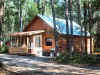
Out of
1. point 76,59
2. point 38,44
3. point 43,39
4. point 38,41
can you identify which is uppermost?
point 43,39

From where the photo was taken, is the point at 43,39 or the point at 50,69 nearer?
the point at 50,69

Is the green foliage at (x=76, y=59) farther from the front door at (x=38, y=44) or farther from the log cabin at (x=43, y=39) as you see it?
the front door at (x=38, y=44)

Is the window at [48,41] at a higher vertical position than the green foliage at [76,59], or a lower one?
higher

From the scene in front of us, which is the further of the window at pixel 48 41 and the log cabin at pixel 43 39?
the window at pixel 48 41

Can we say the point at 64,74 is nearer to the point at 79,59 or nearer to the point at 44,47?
the point at 79,59

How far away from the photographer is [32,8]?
42.2 metres

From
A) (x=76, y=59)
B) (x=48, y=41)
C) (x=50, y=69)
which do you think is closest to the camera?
(x=50, y=69)

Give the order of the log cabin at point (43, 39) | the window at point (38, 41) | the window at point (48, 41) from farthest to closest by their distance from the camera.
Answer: the window at point (38, 41)
the window at point (48, 41)
the log cabin at point (43, 39)

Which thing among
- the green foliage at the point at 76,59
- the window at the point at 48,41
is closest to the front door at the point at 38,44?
the window at the point at 48,41

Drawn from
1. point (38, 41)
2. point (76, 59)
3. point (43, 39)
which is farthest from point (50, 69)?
point (38, 41)

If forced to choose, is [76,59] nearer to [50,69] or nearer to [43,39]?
[50,69]

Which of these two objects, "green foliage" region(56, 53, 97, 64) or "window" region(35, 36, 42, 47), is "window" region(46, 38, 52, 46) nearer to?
"window" region(35, 36, 42, 47)

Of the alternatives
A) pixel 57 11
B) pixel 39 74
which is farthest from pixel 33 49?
pixel 57 11

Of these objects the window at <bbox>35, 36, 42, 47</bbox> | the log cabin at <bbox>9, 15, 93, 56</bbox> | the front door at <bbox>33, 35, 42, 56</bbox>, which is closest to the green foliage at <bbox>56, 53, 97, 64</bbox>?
the log cabin at <bbox>9, 15, 93, 56</bbox>
